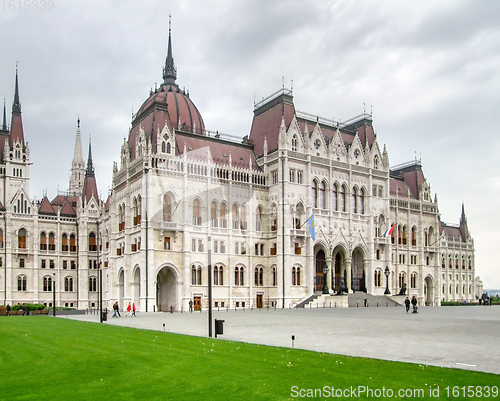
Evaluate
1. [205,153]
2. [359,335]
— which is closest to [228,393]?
[359,335]

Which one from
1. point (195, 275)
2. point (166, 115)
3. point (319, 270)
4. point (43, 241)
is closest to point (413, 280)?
point (319, 270)

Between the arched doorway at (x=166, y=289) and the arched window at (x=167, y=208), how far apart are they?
5888 mm

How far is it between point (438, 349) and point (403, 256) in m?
68.9

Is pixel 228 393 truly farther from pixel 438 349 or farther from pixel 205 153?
pixel 205 153

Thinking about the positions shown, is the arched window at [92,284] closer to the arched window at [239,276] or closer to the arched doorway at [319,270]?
the arched window at [239,276]

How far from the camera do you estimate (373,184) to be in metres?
78.9

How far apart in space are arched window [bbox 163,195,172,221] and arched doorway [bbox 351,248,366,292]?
29.0 meters

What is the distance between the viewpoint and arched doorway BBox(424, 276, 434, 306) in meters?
89.4

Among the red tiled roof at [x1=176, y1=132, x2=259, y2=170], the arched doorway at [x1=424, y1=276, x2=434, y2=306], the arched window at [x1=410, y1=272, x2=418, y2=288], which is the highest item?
the red tiled roof at [x1=176, y1=132, x2=259, y2=170]

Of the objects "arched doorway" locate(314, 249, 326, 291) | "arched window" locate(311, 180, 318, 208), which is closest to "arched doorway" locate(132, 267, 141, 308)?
"arched doorway" locate(314, 249, 326, 291)

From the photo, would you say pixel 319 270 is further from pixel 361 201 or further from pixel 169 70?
pixel 169 70

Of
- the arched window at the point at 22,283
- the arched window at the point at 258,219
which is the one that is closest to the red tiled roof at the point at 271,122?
the arched window at the point at 258,219

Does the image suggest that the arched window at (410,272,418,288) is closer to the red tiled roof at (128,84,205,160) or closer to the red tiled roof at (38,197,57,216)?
the red tiled roof at (128,84,205,160)

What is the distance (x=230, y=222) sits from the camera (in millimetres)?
66688
